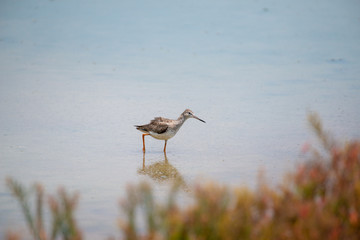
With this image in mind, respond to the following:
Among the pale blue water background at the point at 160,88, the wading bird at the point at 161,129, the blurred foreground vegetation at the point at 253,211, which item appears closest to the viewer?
the blurred foreground vegetation at the point at 253,211

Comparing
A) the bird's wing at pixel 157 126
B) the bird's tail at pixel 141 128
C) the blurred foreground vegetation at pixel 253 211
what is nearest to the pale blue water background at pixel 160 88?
the bird's tail at pixel 141 128

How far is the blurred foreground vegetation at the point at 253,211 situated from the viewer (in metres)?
3.84

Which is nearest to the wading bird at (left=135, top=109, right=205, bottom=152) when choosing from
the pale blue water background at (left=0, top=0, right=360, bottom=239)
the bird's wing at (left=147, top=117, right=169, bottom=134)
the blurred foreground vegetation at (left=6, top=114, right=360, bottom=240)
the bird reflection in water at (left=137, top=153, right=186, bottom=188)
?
the bird's wing at (left=147, top=117, right=169, bottom=134)

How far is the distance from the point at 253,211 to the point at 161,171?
4.51 metres

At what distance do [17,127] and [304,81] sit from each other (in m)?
7.26

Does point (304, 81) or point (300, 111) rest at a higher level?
point (304, 81)

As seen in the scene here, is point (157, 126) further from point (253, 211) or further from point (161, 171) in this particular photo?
point (253, 211)

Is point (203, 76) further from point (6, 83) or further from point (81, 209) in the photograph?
point (81, 209)

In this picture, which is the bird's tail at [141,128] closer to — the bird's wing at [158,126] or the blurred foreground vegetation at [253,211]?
the bird's wing at [158,126]

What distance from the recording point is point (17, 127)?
→ 10.5 meters

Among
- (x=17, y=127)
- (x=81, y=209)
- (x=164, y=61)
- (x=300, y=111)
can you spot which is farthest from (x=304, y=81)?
(x=81, y=209)

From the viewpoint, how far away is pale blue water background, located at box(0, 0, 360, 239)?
8.42 meters

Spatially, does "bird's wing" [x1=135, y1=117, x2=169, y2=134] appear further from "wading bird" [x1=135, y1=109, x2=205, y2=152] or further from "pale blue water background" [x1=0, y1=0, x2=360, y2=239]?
"pale blue water background" [x1=0, y1=0, x2=360, y2=239]

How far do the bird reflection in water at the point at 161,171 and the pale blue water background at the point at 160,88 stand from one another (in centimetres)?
Result: 12
